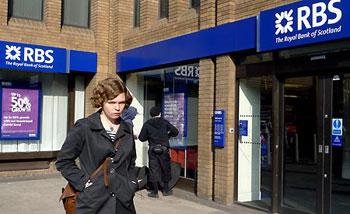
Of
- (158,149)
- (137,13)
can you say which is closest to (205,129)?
(158,149)

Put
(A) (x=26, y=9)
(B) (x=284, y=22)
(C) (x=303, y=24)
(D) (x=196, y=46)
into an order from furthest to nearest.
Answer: (A) (x=26, y=9)
(D) (x=196, y=46)
(B) (x=284, y=22)
(C) (x=303, y=24)

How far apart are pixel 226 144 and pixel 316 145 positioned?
1.73 metres

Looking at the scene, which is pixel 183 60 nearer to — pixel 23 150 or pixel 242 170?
pixel 242 170

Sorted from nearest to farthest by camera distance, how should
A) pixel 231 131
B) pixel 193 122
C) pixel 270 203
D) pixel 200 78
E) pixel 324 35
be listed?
pixel 324 35, pixel 270 203, pixel 231 131, pixel 200 78, pixel 193 122

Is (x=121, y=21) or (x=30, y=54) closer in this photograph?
(x=30, y=54)

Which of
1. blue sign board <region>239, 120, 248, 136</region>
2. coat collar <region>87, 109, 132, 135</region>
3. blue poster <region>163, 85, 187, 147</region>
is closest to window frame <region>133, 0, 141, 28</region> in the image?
blue poster <region>163, 85, 187, 147</region>

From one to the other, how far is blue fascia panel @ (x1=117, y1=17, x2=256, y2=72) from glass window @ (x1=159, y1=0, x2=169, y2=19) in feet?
2.59

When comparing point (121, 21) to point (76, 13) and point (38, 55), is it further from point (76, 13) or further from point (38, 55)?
point (38, 55)

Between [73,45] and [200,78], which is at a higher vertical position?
[73,45]

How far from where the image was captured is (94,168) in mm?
3217

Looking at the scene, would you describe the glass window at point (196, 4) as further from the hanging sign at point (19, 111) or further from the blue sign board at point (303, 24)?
the hanging sign at point (19, 111)

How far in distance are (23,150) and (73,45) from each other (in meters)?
2.87

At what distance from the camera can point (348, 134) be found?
6.20m

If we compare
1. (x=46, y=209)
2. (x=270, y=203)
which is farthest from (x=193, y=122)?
(x=46, y=209)
